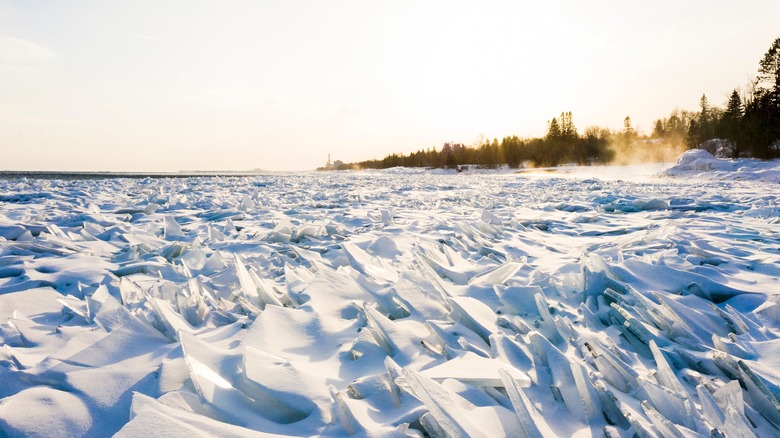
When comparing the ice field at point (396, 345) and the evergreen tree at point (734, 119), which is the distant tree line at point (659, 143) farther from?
the ice field at point (396, 345)

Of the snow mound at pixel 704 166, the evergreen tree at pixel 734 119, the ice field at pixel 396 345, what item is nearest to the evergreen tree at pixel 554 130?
the evergreen tree at pixel 734 119

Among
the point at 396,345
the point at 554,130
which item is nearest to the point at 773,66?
the point at 554,130

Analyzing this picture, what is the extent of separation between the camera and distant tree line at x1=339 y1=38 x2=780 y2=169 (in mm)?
25141

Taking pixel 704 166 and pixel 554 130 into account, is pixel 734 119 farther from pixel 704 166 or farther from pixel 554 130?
pixel 554 130

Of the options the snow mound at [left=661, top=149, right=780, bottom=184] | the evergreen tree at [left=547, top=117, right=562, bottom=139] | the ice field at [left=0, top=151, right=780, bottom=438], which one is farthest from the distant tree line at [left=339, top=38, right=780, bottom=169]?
the ice field at [left=0, top=151, right=780, bottom=438]

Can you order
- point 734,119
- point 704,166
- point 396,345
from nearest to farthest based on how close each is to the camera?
point 396,345
point 704,166
point 734,119

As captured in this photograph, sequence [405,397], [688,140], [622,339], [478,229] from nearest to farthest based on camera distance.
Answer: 1. [405,397]
2. [622,339]
3. [478,229]
4. [688,140]

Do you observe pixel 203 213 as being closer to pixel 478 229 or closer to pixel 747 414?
pixel 478 229

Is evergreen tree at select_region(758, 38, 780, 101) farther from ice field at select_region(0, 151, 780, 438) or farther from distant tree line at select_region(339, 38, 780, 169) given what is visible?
ice field at select_region(0, 151, 780, 438)

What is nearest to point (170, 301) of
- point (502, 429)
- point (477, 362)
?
point (477, 362)

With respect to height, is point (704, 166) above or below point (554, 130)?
below

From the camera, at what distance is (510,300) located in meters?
1.57

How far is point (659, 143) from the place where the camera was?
54.9 meters

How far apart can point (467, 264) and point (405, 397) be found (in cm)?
144
